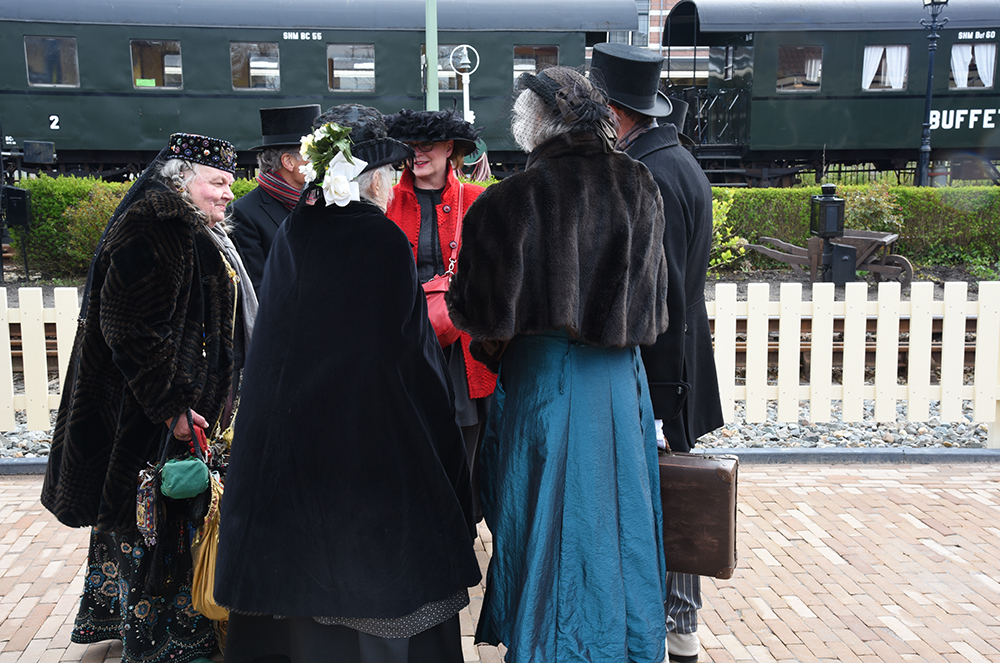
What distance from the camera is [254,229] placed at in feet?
11.5

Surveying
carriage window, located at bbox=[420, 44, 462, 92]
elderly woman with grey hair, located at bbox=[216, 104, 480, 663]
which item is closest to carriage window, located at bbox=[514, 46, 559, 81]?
carriage window, located at bbox=[420, 44, 462, 92]

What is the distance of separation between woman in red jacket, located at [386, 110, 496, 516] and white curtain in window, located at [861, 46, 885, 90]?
14554 mm

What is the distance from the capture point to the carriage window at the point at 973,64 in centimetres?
1572

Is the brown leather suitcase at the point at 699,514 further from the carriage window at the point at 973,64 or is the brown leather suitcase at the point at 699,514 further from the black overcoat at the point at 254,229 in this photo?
the carriage window at the point at 973,64

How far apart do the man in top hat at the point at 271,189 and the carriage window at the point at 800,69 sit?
14.0m

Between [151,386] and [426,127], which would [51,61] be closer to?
[426,127]

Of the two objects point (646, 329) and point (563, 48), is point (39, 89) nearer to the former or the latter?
point (563, 48)

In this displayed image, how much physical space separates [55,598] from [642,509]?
254 cm

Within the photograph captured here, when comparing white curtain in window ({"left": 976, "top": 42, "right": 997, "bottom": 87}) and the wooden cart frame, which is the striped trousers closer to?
the wooden cart frame

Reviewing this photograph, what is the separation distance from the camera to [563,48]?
1504cm

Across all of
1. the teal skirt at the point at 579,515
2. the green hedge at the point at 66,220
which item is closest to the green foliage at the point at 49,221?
the green hedge at the point at 66,220

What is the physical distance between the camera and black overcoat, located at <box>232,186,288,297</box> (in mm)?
3498

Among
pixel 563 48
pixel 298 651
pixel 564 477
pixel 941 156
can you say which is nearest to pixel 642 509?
pixel 564 477

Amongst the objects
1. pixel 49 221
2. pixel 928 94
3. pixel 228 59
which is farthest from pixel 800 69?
pixel 49 221
